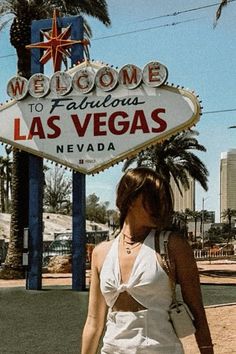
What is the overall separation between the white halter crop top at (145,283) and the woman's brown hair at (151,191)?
95 mm

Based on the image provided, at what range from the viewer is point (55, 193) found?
7969 cm

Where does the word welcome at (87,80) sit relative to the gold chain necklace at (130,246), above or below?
above

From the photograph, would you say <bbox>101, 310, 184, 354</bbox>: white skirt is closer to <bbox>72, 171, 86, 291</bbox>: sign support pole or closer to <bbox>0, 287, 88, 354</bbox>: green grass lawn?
<bbox>0, 287, 88, 354</bbox>: green grass lawn

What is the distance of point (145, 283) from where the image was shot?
2.48 metres

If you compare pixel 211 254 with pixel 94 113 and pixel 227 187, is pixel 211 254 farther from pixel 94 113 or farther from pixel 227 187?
pixel 227 187

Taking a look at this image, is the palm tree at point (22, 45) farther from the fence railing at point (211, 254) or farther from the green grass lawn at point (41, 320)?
the fence railing at point (211, 254)

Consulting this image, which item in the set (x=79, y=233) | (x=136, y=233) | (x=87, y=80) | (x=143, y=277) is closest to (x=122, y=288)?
(x=143, y=277)

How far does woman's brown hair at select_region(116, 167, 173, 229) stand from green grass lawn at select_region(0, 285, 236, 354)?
5678mm

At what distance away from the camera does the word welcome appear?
15.7m

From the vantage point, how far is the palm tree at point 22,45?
21531 millimetres

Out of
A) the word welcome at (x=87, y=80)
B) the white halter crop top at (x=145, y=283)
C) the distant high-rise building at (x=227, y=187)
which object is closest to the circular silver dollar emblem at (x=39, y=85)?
the word welcome at (x=87, y=80)

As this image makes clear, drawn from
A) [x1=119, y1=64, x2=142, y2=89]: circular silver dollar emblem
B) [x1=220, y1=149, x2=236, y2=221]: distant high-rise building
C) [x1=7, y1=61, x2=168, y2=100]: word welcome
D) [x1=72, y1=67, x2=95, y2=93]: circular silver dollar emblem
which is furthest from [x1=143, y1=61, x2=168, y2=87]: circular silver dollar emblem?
[x1=220, y1=149, x2=236, y2=221]: distant high-rise building

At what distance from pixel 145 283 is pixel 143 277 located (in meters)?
0.02

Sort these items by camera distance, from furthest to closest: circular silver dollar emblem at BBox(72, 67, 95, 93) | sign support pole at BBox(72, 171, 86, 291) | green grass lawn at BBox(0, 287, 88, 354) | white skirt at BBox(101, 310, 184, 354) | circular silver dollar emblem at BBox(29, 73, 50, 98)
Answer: circular silver dollar emblem at BBox(29, 73, 50, 98) < circular silver dollar emblem at BBox(72, 67, 95, 93) < sign support pole at BBox(72, 171, 86, 291) < green grass lawn at BBox(0, 287, 88, 354) < white skirt at BBox(101, 310, 184, 354)
